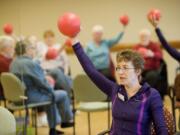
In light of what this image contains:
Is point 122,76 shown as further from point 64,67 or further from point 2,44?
point 64,67

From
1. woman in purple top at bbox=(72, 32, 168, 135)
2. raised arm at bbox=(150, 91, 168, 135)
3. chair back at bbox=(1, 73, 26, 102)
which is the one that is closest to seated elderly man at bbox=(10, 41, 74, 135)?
chair back at bbox=(1, 73, 26, 102)

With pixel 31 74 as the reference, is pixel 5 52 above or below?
above

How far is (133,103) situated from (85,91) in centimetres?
173

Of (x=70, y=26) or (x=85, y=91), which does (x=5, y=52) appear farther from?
(x=70, y=26)

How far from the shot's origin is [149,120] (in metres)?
2.25

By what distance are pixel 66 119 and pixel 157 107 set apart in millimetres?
2481

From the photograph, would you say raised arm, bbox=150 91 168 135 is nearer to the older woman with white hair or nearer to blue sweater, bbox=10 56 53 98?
blue sweater, bbox=10 56 53 98

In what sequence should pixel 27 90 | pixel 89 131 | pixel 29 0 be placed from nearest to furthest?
pixel 27 90 < pixel 89 131 < pixel 29 0

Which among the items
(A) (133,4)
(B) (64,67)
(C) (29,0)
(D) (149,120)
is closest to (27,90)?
(B) (64,67)

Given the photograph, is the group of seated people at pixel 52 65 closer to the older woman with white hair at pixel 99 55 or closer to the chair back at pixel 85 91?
the older woman with white hair at pixel 99 55

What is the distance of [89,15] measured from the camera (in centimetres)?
705

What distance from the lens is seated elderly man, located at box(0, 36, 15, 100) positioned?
A: 4.38 meters

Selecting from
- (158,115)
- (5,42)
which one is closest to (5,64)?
(5,42)

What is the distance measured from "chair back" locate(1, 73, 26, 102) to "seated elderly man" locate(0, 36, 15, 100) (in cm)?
55
